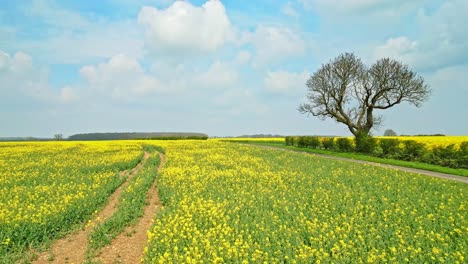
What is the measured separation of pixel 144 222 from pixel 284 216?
15.8ft

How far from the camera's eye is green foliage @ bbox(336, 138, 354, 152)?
1583 inches

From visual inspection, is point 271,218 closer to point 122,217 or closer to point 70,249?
point 122,217

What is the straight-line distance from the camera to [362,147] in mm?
37562

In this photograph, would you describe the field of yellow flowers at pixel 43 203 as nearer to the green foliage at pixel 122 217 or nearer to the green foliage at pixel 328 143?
the green foliage at pixel 122 217

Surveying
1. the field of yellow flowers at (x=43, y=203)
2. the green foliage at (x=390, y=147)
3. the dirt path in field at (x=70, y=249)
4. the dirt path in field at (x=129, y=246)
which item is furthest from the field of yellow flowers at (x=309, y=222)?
the green foliage at (x=390, y=147)

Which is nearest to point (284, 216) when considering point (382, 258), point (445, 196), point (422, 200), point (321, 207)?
point (321, 207)

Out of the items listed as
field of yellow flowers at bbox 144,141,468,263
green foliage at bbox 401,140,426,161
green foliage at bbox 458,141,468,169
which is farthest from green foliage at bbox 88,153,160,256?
green foliage at bbox 401,140,426,161

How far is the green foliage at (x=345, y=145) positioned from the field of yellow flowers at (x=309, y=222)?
24066 mm

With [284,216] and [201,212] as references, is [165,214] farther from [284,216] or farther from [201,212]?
[284,216]

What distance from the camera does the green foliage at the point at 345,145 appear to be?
40.2 meters

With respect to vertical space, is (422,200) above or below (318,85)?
below

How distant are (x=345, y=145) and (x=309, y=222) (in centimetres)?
3455

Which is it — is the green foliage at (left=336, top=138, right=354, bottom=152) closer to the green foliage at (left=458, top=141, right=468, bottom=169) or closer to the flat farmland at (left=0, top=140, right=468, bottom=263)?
the green foliage at (left=458, top=141, right=468, bottom=169)

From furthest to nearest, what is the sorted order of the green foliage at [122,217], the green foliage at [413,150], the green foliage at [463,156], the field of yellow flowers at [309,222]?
1. the green foliage at [413,150]
2. the green foliage at [463,156]
3. the green foliage at [122,217]
4. the field of yellow flowers at [309,222]
